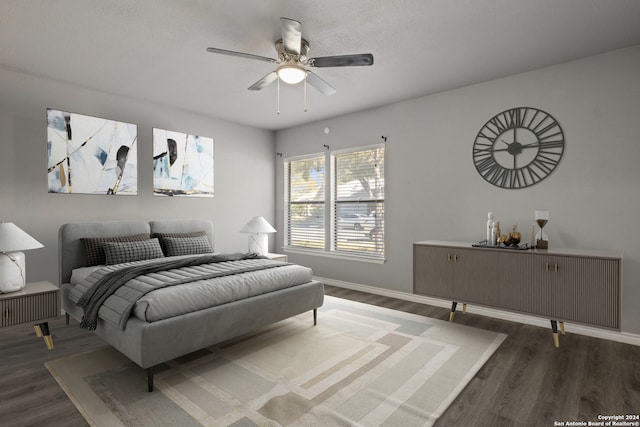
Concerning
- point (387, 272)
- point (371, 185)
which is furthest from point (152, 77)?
point (387, 272)

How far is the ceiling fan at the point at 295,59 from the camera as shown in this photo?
243 cm

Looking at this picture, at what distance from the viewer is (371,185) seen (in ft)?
16.3

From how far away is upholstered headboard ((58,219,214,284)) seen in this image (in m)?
3.60

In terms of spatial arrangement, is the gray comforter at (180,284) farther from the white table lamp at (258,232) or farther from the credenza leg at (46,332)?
the white table lamp at (258,232)

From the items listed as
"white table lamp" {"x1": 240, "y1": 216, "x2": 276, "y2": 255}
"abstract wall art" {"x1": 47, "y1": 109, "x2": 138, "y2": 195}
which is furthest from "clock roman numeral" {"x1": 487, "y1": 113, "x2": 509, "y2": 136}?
"abstract wall art" {"x1": 47, "y1": 109, "x2": 138, "y2": 195}

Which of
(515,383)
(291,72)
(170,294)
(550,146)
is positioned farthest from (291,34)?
(515,383)

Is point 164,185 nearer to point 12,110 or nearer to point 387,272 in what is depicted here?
point 12,110

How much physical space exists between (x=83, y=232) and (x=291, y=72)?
3.00m

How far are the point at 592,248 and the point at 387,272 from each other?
234 cm

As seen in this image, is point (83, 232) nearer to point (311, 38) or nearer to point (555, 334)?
point (311, 38)

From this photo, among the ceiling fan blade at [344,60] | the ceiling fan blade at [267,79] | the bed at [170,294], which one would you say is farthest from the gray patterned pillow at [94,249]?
the ceiling fan blade at [344,60]

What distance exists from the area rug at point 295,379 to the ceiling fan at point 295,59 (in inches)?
93.7

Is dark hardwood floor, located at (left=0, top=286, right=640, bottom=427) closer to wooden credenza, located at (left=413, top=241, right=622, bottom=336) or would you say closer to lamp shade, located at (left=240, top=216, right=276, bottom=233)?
wooden credenza, located at (left=413, top=241, right=622, bottom=336)

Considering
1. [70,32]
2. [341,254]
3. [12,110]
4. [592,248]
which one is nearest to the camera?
[70,32]
